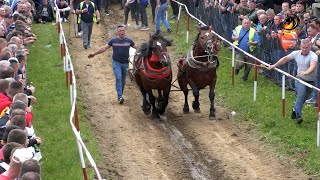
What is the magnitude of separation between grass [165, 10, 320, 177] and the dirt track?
0.27m

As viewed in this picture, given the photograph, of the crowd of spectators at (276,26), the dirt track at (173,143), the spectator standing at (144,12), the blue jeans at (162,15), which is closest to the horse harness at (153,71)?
the dirt track at (173,143)

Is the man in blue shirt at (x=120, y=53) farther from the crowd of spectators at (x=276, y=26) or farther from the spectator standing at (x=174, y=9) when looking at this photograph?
the spectator standing at (x=174, y=9)

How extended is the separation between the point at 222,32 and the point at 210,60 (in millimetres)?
Answer: 7620

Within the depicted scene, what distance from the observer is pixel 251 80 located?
64.2ft

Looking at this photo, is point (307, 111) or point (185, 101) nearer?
point (307, 111)

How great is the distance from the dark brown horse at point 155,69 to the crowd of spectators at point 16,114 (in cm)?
261

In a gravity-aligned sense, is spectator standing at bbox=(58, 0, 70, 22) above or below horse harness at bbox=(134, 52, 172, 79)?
A: below

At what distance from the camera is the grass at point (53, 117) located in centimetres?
1291

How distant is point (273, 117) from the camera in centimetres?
1608

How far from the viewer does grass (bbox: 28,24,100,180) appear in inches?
508

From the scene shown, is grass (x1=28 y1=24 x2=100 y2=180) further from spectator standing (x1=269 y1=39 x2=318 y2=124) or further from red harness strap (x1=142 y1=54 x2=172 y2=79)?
spectator standing (x1=269 y1=39 x2=318 y2=124)

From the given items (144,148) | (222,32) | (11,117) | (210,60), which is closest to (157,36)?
(210,60)

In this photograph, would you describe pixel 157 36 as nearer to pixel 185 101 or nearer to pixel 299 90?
pixel 185 101

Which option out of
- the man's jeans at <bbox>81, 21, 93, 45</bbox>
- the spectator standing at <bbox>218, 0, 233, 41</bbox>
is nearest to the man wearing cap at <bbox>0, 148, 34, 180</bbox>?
the spectator standing at <bbox>218, 0, 233, 41</bbox>
